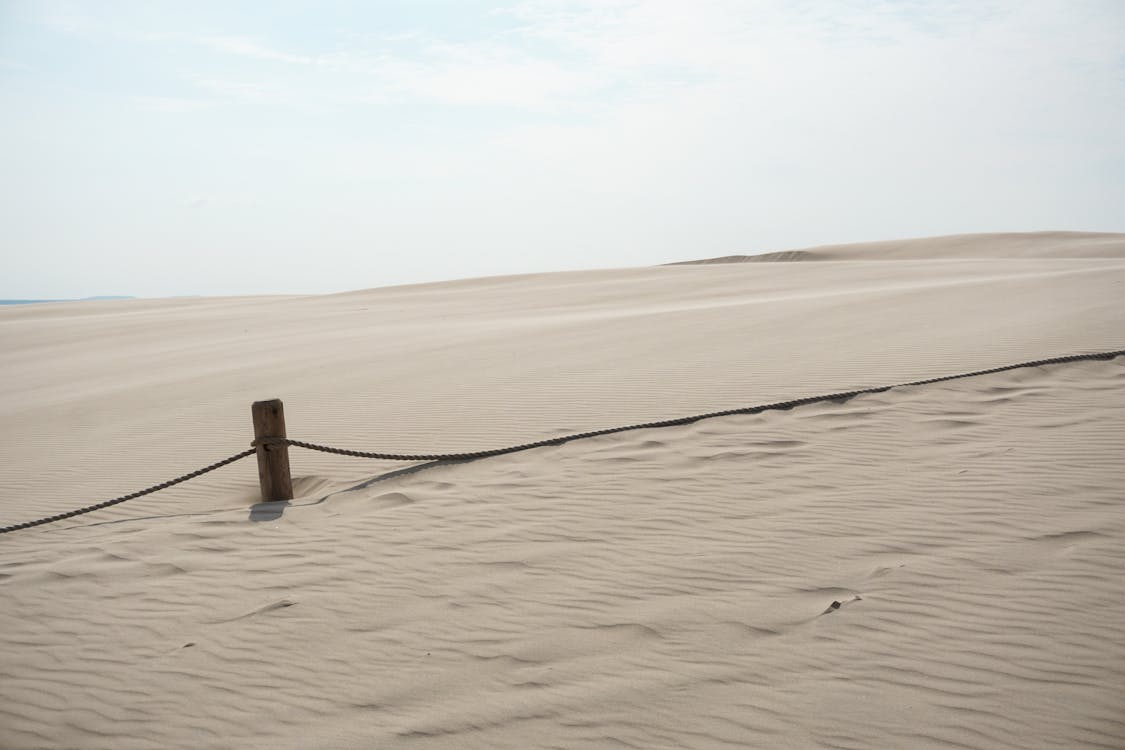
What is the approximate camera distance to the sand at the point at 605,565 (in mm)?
3273

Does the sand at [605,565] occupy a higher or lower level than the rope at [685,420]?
lower

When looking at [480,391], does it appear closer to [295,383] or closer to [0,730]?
[295,383]

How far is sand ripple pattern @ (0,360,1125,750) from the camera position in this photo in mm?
3213

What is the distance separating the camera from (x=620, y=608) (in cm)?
404

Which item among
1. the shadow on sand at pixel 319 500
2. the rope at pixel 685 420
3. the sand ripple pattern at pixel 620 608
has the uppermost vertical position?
the rope at pixel 685 420

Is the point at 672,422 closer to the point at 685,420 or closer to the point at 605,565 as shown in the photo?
the point at 685,420

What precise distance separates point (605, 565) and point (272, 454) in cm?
277

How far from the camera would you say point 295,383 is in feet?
35.8

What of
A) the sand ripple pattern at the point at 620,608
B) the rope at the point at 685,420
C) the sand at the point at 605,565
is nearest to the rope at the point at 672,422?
the rope at the point at 685,420

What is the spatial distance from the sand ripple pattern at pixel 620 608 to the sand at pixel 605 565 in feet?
0.05

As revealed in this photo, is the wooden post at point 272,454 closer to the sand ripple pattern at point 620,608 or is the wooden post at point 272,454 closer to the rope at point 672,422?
the rope at point 672,422

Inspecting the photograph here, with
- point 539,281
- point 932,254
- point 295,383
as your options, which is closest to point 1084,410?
point 295,383

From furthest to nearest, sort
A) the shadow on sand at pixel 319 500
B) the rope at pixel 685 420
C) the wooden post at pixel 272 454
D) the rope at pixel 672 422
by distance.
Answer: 1. the rope at pixel 685 420
2. the rope at pixel 672 422
3. the wooden post at pixel 272 454
4. the shadow on sand at pixel 319 500

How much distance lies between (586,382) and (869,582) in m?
5.58
